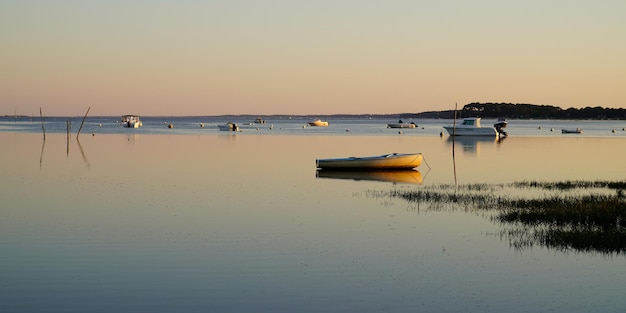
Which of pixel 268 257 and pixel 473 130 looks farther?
pixel 473 130

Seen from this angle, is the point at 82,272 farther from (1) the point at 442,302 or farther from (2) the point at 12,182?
(2) the point at 12,182

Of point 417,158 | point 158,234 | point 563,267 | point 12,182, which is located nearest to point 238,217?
point 158,234

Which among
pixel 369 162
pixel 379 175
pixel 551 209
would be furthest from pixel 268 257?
pixel 369 162

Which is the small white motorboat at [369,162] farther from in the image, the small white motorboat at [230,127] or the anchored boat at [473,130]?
the small white motorboat at [230,127]

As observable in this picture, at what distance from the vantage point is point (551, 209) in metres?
26.2

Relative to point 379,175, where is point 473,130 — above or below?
above

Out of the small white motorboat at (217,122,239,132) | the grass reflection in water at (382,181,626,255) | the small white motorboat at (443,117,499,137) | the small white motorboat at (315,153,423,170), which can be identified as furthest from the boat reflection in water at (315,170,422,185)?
the small white motorboat at (217,122,239,132)

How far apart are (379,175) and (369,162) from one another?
1790 millimetres

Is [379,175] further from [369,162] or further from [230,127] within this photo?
[230,127]

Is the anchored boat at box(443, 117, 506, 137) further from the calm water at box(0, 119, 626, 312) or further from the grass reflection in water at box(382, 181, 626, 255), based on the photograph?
the calm water at box(0, 119, 626, 312)

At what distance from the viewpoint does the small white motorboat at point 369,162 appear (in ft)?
152

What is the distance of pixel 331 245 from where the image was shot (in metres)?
20.9

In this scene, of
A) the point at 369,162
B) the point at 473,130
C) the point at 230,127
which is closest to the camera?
the point at 369,162

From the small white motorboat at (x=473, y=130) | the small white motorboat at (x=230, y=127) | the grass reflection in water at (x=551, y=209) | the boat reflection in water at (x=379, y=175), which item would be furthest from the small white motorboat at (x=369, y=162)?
the small white motorboat at (x=230, y=127)
